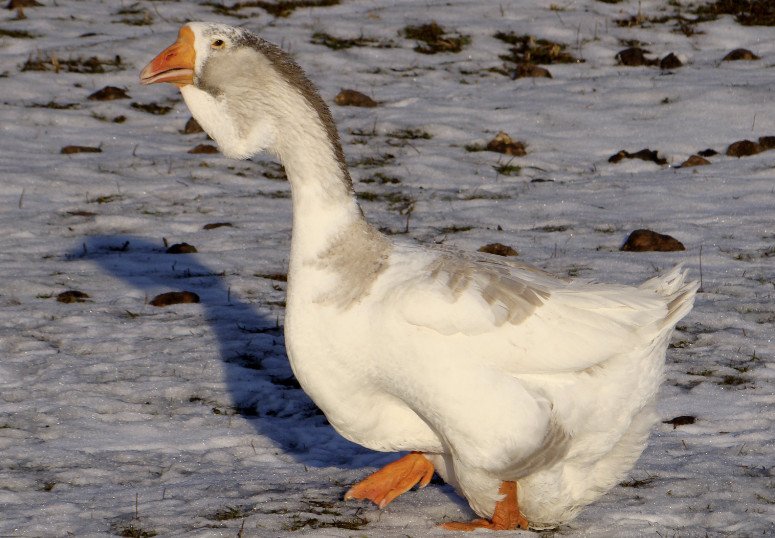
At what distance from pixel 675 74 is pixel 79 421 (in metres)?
9.52

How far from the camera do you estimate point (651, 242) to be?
9766 mm

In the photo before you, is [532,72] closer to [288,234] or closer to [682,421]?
[288,234]

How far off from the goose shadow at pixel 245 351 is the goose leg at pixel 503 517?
Answer: 48.9 inches

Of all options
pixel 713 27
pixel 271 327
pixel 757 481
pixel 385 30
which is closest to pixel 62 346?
pixel 271 327

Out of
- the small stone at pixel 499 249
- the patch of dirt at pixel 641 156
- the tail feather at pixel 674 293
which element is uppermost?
the tail feather at pixel 674 293

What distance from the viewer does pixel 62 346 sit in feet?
26.7

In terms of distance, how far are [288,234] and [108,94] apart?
4.11 m

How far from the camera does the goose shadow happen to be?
6988 mm

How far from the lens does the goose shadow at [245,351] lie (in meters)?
6.99

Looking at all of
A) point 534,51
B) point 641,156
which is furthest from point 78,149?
point 534,51

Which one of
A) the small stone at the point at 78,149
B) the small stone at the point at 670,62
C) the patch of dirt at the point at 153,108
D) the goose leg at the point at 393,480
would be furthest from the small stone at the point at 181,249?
the small stone at the point at 670,62

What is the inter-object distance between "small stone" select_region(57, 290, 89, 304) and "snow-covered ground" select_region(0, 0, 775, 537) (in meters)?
0.08

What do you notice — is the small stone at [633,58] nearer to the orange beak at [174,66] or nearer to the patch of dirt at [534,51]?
the patch of dirt at [534,51]

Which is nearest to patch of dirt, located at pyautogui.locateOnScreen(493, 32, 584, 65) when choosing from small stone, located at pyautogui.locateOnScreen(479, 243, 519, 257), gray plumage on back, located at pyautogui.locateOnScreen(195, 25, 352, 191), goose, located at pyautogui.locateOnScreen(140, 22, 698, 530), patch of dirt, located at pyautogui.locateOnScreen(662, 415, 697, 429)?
small stone, located at pyautogui.locateOnScreen(479, 243, 519, 257)
